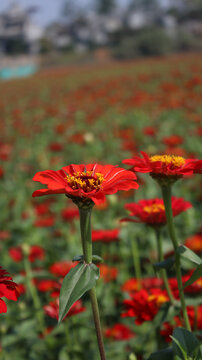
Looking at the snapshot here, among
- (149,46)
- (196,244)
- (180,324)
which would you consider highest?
(149,46)

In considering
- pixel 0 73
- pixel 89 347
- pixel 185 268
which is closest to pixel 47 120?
pixel 185 268

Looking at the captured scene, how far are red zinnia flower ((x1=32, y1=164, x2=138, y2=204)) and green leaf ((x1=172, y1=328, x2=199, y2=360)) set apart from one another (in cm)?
19

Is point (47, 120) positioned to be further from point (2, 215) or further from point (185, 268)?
point (185, 268)

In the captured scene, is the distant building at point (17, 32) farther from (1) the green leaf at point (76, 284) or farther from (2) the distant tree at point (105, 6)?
(1) the green leaf at point (76, 284)

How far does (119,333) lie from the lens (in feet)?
3.49

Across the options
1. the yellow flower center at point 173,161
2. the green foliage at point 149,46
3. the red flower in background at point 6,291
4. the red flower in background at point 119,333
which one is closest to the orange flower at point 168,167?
the yellow flower center at point 173,161

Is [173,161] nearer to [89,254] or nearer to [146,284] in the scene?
[89,254]

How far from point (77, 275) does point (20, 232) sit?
135 cm

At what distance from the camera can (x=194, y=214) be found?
184 cm

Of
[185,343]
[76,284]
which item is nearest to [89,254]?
[76,284]

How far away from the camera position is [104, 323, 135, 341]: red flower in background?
103 centimetres

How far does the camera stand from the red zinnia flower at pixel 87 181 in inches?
17.4

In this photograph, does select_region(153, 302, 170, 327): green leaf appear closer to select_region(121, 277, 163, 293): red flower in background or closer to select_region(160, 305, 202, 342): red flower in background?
select_region(160, 305, 202, 342): red flower in background

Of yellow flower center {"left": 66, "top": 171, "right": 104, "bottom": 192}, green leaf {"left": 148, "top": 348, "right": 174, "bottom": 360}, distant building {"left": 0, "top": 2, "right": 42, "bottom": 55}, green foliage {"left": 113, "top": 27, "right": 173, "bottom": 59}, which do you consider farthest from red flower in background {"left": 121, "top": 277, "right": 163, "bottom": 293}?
distant building {"left": 0, "top": 2, "right": 42, "bottom": 55}
